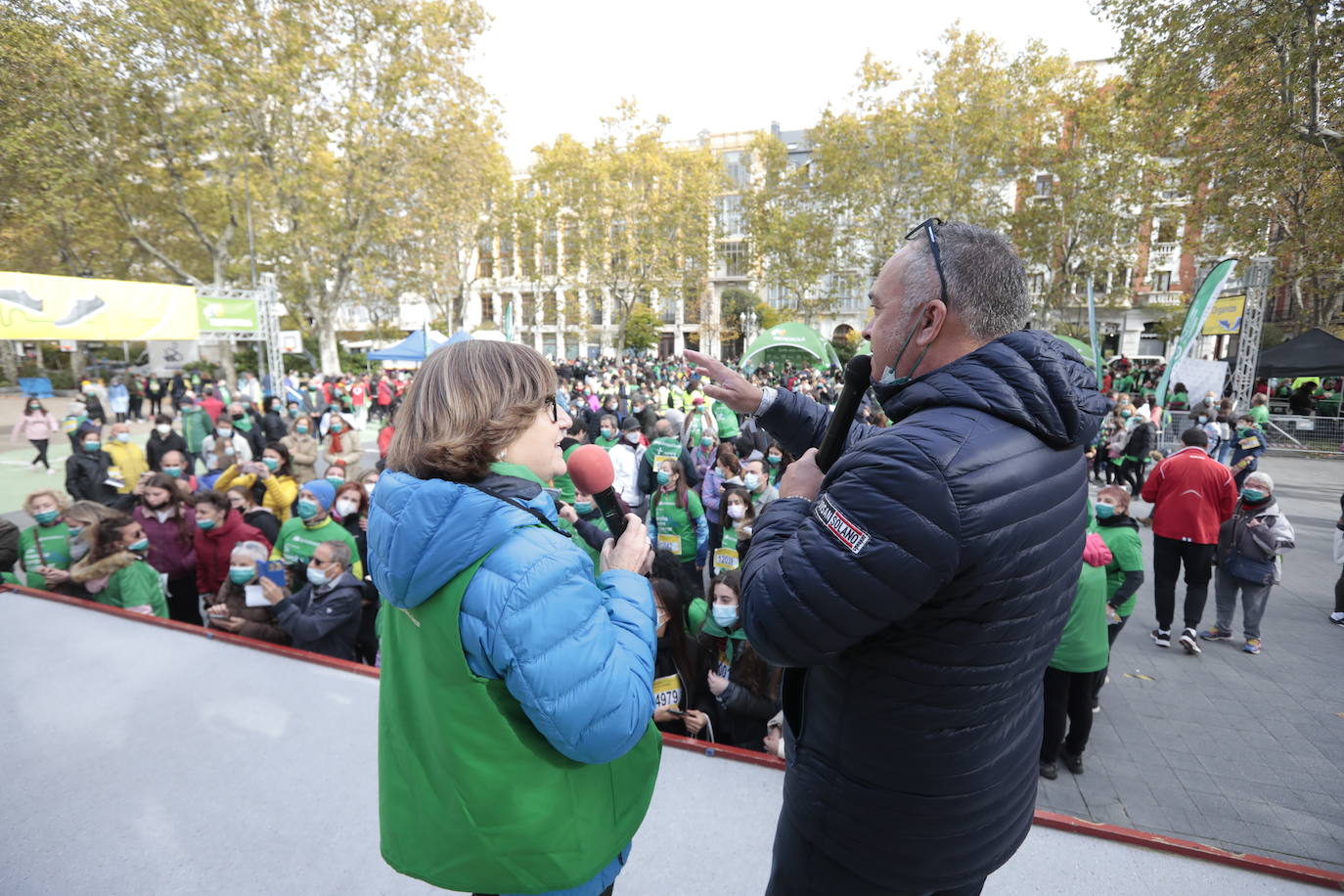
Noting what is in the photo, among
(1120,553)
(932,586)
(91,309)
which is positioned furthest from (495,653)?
(91,309)

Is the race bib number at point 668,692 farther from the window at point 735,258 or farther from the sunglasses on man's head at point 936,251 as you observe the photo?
the window at point 735,258

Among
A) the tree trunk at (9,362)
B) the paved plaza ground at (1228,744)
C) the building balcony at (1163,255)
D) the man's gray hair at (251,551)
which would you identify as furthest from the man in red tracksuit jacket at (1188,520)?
the tree trunk at (9,362)

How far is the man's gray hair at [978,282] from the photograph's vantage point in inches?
50.4

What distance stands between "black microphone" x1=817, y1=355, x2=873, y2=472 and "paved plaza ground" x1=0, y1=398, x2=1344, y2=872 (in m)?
3.59

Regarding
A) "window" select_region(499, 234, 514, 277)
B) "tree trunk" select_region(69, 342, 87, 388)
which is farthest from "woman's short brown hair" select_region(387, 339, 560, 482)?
"tree trunk" select_region(69, 342, 87, 388)

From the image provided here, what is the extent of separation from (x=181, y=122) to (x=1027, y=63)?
92.5 ft

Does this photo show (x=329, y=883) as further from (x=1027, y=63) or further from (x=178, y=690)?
(x=1027, y=63)

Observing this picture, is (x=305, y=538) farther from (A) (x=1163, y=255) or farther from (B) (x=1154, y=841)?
(A) (x=1163, y=255)

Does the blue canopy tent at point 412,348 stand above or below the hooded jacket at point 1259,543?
above

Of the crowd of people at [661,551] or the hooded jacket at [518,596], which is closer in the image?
the hooded jacket at [518,596]

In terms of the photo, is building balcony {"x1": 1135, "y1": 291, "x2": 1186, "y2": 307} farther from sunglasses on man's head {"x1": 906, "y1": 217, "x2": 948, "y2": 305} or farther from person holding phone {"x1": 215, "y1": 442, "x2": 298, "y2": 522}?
sunglasses on man's head {"x1": 906, "y1": 217, "x2": 948, "y2": 305}

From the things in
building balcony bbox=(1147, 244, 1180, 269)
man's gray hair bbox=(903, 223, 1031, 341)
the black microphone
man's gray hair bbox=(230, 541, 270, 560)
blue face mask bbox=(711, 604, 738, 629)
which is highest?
building balcony bbox=(1147, 244, 1180, 269)

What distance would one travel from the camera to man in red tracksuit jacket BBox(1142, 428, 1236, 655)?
5.42 m

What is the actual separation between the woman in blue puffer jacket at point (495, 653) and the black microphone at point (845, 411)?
20.9 inches
